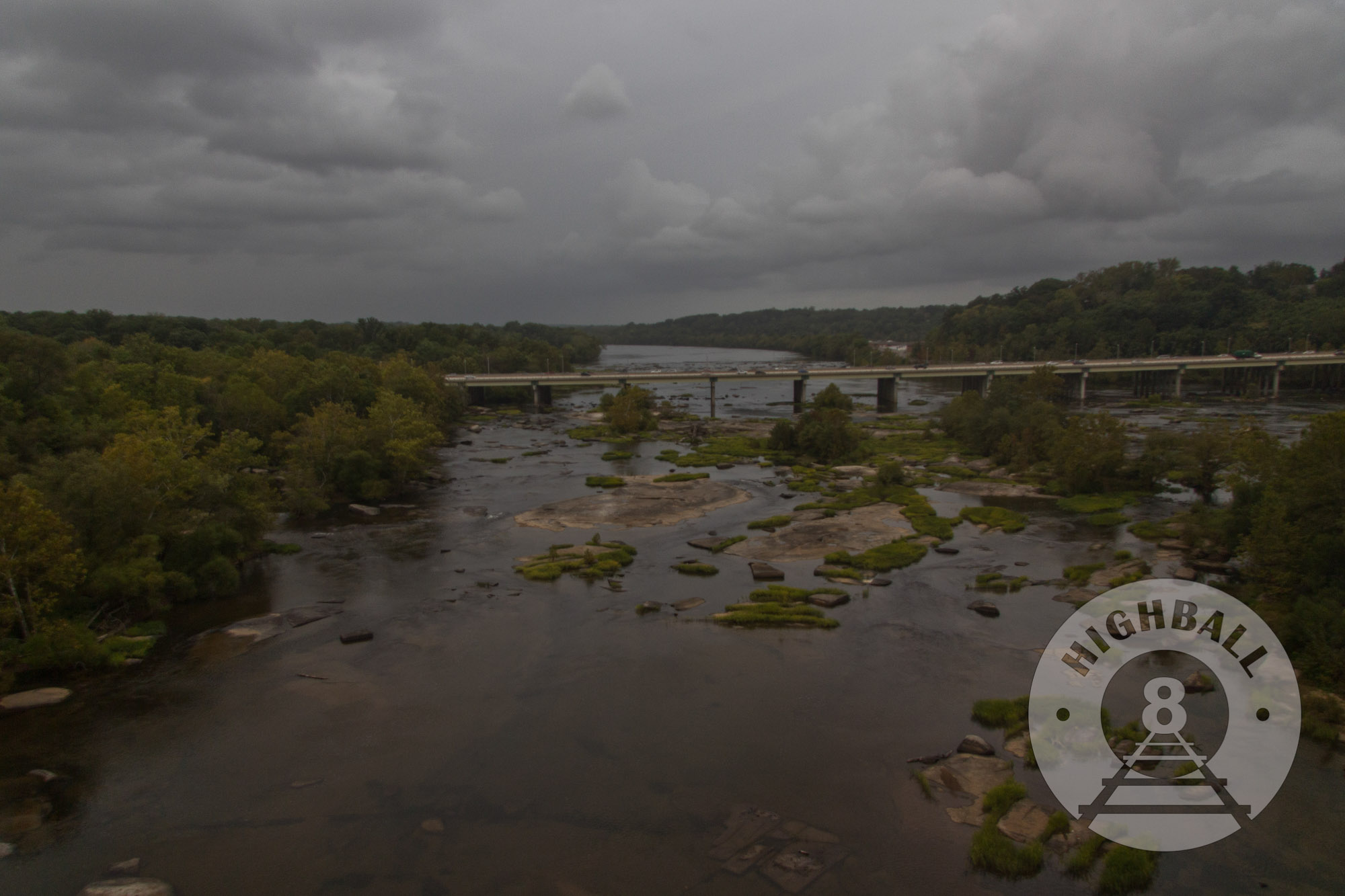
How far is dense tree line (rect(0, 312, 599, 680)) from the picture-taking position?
111 ft

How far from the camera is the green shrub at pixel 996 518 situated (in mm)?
58469

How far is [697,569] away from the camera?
4925 centimetres

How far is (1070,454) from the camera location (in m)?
68.9

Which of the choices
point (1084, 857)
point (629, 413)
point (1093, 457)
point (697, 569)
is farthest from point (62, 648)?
point (629, 413)

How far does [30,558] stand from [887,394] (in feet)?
452

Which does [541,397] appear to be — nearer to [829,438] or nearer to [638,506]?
[829,438]

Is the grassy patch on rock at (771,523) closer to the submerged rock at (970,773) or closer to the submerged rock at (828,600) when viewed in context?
the submerged rock at (828,600)

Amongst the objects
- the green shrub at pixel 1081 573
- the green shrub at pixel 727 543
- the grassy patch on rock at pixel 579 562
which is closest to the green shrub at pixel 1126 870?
the green shrub at pixel 1081 573

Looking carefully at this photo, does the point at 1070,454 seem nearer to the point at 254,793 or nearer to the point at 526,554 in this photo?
the point at 526,554

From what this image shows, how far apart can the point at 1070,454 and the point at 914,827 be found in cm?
5601

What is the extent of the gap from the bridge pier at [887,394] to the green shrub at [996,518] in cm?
8433

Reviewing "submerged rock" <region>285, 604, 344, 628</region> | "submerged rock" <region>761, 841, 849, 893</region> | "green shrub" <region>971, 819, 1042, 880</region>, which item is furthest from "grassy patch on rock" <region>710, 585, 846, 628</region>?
"submerged rock" <region>285, 604, 344, 628</region>

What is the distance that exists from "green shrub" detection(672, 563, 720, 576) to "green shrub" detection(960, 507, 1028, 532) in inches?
991

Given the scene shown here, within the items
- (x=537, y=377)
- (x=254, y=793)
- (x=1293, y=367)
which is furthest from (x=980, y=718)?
(x=1293, y=367)
